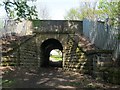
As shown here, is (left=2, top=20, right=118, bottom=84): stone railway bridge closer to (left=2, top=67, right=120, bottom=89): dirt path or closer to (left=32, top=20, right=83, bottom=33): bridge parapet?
(left=32, top=20, right=83, bottom=33): bridge parapet

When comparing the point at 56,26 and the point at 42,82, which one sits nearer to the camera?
the point at 42,82

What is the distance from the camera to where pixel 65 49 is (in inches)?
974

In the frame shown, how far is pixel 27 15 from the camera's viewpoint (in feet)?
52.2

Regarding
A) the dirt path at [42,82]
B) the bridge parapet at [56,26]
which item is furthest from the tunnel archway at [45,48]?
the dirt path at [42,82]

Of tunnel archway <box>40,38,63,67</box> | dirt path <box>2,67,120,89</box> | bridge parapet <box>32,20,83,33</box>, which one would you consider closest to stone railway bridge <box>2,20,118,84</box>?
bridge parapet <box>32,20,83,33</box>

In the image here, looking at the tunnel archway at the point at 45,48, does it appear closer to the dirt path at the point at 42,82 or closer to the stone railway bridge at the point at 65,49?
the stone railway bridge at the point at 65,49

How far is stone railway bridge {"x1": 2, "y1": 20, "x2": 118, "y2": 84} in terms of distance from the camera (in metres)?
18.8

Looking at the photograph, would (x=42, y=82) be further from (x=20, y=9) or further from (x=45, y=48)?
(x=45, y=48)

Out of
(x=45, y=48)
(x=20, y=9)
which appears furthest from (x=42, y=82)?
(x=45, y=48)

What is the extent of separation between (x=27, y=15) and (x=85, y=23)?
1037 centimetres

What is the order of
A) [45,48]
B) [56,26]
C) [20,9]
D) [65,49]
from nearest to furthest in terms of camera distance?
[20,9] → [65,49] → [56,26] → [45,48]

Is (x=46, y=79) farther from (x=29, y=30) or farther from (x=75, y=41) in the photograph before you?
(x=29, y=30)

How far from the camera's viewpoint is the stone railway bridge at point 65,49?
18812 mm

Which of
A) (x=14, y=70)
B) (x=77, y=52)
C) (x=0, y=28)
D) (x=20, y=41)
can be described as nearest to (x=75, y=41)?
(x=77, y=52)
